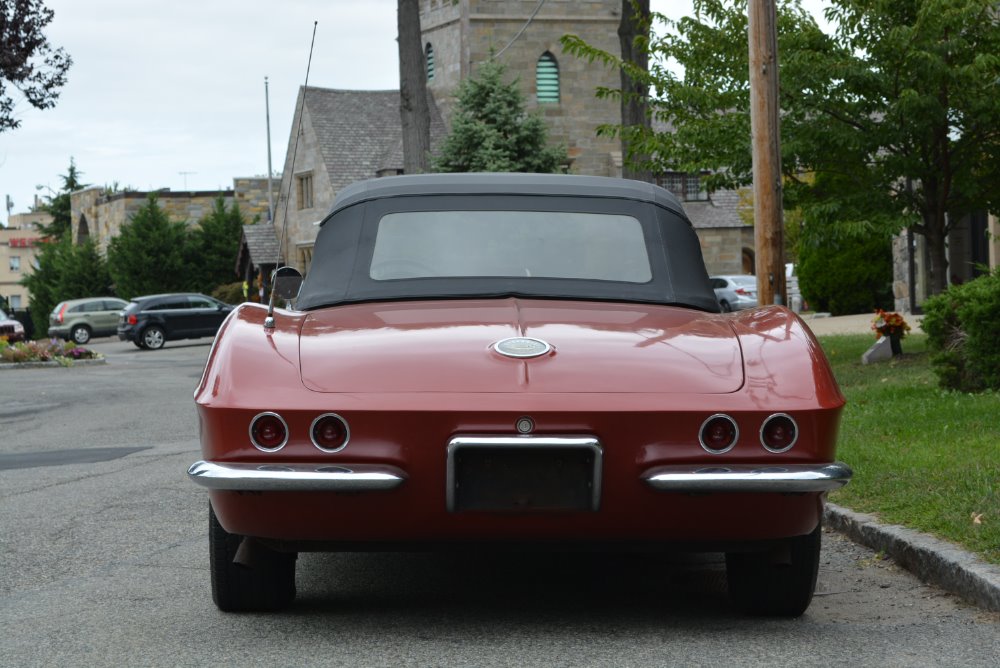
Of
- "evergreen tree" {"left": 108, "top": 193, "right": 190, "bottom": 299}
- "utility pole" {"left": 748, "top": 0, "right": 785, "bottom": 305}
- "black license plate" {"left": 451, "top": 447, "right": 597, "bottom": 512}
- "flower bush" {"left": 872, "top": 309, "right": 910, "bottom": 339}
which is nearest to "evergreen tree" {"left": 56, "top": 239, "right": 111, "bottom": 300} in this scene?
"evergreen tree" {"left": 108, "top": 193, "right": 190, "bottom": 299}

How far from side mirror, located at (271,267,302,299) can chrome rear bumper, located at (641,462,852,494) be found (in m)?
2.19

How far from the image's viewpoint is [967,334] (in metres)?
11.5

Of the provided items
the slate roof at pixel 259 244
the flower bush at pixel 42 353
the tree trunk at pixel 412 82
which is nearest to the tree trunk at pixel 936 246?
the tree trunk at pixel 412 82

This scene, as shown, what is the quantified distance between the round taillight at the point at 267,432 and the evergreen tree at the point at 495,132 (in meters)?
31.6

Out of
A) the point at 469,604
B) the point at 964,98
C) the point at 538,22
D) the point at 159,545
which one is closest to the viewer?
the point at 469,604

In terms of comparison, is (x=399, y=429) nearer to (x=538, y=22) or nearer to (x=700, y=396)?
(x=700, y=396)

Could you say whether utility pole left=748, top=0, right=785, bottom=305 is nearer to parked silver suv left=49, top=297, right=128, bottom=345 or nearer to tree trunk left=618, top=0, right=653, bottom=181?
tree trunk left=618, top=0, right=653, bottom=181

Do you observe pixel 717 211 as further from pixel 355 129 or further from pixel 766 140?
pixel 766 140

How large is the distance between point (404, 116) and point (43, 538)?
1987 cm

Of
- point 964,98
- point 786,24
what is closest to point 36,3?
point 786,24

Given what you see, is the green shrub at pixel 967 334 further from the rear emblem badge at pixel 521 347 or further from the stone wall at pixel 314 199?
the stone wall at pixel 314 199

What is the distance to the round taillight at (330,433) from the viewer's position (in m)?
4.36

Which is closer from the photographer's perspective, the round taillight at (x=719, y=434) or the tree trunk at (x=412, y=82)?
the round taillight at (x=719, y=434)

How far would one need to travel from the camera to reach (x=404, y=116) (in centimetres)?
2630
